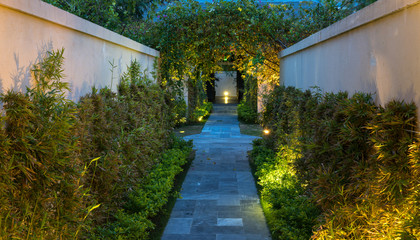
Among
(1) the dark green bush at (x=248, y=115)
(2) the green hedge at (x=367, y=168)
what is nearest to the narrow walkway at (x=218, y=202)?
(2) the green hedge at (x=367, y=168)

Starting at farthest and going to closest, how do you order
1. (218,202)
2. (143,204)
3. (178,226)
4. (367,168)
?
1. (218,202)
2. (178,226)
3. (143,204)
4. (367,168)

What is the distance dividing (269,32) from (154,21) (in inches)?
96.6

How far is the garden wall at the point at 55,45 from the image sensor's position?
2412 mm

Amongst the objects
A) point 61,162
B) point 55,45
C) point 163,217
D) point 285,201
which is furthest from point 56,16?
point 285,201

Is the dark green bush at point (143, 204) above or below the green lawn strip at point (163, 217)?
above

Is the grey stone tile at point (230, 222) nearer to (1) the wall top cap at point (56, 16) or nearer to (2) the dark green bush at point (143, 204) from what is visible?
(2) the dark green bush at point (143, 204)

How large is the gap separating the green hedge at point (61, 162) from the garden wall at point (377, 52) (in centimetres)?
203

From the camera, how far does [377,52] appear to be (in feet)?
9.81

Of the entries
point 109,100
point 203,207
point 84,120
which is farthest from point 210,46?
point 84,120

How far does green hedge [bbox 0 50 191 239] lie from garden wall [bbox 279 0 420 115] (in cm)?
203

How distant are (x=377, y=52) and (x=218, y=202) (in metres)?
3.30

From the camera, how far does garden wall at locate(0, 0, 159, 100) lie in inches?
95.0

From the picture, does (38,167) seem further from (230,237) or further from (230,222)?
(230,222)

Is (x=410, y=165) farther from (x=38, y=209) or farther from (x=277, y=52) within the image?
(x=277, y=52)
